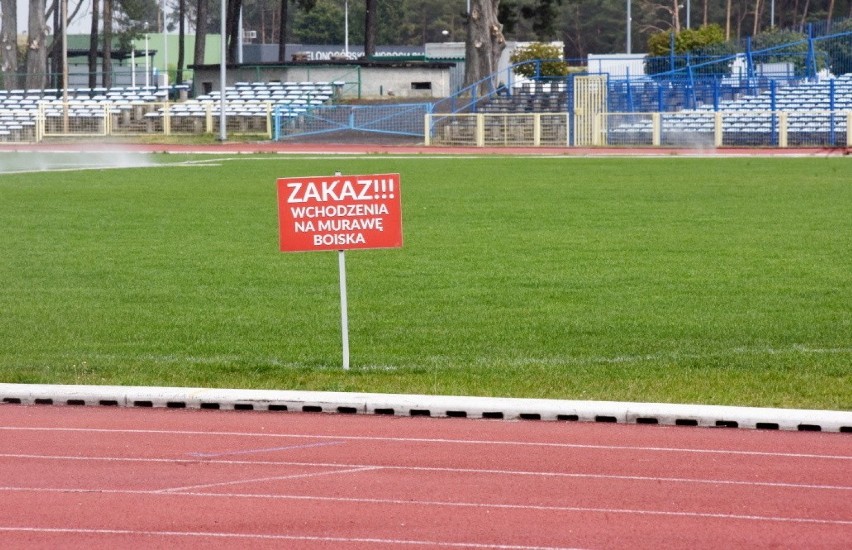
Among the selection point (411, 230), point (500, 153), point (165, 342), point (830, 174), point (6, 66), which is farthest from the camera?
point (6, 66)

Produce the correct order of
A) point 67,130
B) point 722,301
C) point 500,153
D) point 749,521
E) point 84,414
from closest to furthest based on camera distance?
point 749,521 < point 84,414 < point 722,301 < point 500,153 < point 67,130

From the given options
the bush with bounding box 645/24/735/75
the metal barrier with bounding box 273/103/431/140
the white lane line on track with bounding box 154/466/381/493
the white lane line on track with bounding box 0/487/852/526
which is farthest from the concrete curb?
the bush with bounding box 645/24/735/75

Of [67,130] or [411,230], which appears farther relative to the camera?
[67,130]

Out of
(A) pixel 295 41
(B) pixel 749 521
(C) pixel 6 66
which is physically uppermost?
(A) pixel 295 41

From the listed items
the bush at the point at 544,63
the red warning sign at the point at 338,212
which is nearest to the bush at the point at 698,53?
A: the bush at the point at 544,63

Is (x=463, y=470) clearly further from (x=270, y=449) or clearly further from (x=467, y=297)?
(x=467, y=297)

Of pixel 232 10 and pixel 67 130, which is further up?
pixel 232 10

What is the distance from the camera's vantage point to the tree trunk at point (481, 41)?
202ft

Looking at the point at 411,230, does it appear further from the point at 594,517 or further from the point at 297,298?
the point at 594,517

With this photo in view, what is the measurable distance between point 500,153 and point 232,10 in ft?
136

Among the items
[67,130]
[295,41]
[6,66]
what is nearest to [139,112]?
[67,130]

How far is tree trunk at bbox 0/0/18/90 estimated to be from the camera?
245 feet

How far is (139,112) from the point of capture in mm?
62562

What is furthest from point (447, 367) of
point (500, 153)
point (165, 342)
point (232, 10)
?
point (232, 10)
